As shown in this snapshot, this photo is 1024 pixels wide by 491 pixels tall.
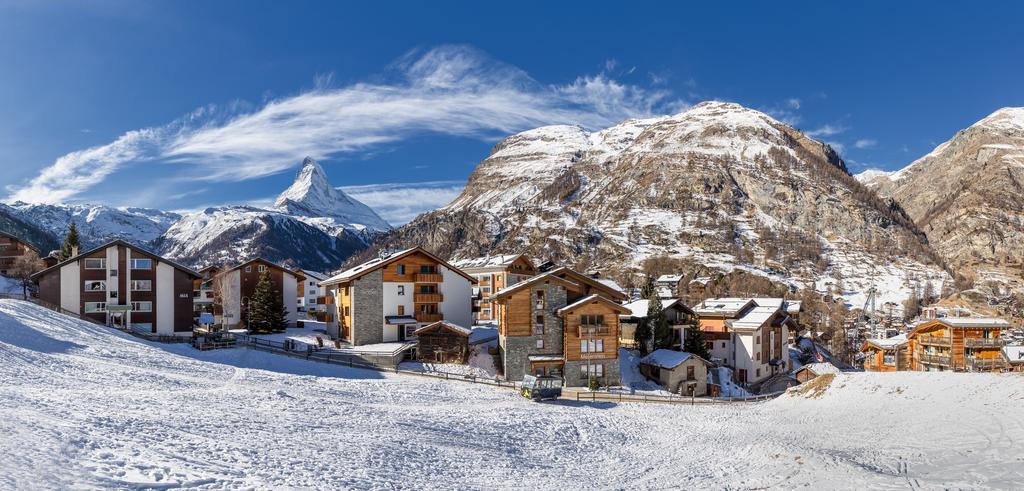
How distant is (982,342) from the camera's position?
200 feet

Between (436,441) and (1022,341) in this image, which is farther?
(1022,341)

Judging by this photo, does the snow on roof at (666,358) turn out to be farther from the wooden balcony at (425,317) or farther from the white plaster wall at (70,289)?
the white plaster wall at (70,289)

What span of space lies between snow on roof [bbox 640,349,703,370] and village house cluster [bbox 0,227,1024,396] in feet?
0.43

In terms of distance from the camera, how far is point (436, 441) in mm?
23703

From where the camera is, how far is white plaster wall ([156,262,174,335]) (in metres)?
54.6

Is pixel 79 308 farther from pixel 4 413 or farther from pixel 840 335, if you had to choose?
pixel 840 335

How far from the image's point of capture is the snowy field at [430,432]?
17.1m

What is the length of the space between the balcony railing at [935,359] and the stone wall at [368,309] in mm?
56905

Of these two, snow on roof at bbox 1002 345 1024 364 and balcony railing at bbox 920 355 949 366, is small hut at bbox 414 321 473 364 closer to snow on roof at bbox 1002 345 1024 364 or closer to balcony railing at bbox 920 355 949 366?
balcony railing at bbox 920 355 949 366

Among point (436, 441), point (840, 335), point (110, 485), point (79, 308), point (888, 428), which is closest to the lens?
point (110, 485)

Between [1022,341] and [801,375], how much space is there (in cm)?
5510

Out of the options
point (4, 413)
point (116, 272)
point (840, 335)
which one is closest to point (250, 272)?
point (116, 272)

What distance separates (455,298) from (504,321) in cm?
1287

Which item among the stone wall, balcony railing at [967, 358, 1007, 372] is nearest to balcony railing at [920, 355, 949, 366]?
balcony railing at [967, 358, 1007, 372]
